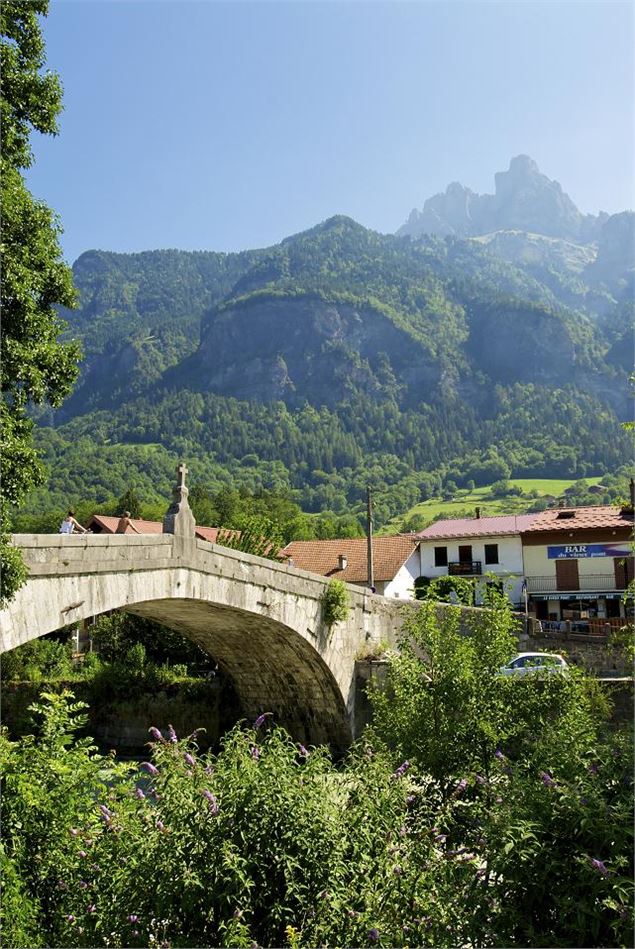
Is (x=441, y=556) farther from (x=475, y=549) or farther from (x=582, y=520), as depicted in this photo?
(x=582, y=520)

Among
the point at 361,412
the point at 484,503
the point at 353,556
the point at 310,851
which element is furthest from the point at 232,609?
the point at 361,412

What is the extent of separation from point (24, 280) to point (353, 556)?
38.9 m

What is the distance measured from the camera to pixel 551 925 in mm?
5355

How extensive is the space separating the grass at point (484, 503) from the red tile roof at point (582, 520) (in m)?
62.7

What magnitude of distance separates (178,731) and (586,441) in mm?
133703

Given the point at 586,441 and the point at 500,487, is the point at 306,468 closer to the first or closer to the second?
the point at 500,487

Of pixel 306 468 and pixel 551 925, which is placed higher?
pixel 306 468

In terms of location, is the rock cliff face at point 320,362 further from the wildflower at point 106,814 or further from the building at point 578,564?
the wildflower at point 106,814

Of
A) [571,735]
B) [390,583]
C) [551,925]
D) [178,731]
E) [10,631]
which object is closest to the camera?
[551,925]

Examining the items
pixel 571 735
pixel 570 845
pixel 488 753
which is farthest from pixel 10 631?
pixel 570 845

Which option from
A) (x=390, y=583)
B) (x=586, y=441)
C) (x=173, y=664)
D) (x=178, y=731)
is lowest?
(x=178, y=731)

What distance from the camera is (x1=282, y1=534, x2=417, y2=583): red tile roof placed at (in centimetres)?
4634

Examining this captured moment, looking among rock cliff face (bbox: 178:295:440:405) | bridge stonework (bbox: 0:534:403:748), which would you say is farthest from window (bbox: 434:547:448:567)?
rock cliff face (bbox: 178:295:440:405)

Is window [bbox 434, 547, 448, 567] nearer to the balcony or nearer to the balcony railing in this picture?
the balcony
